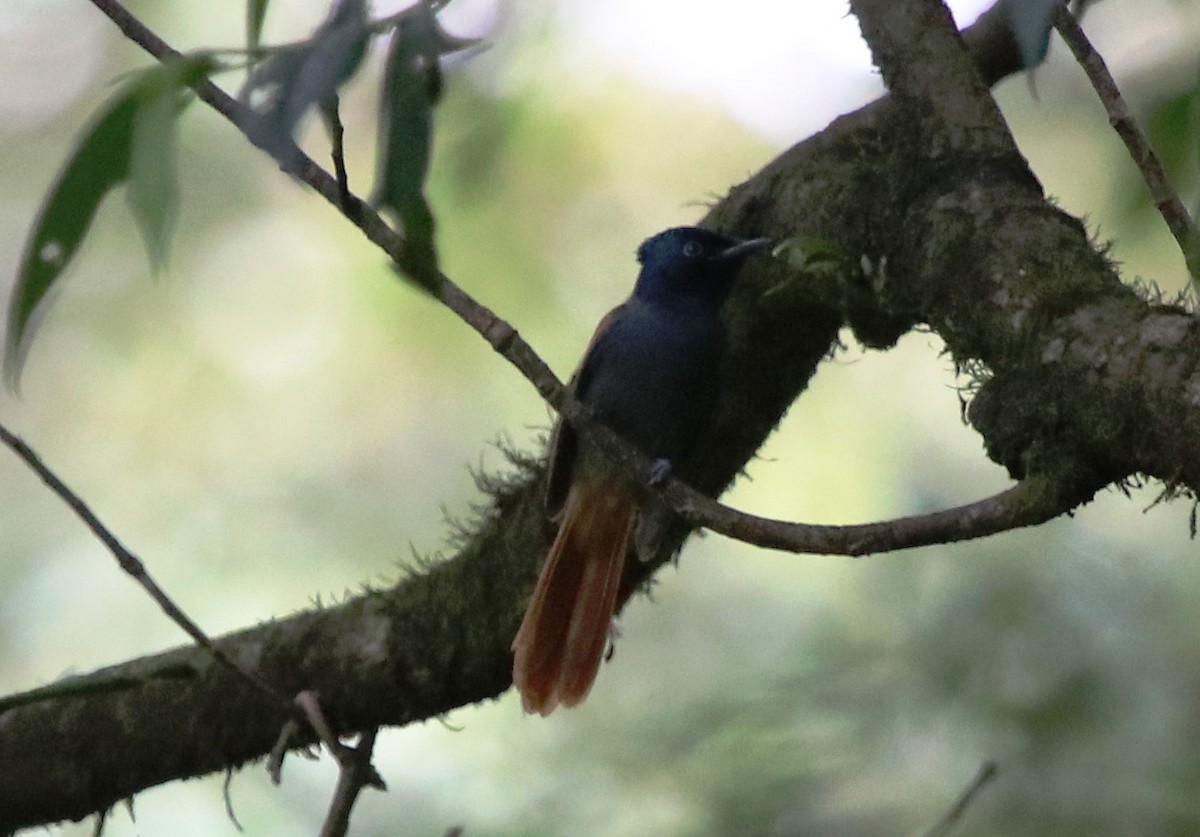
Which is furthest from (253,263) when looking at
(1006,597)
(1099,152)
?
(1006,597)

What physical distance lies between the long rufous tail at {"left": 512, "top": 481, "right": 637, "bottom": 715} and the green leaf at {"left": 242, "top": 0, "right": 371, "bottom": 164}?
160cm

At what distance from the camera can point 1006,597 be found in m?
3.48

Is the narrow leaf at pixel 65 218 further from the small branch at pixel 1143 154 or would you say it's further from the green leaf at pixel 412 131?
the small branch at pixel 1143 154

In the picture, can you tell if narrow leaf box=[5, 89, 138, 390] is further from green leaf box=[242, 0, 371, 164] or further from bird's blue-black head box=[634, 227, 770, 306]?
bird's blue-black head box=[634, 227, 770, 306]

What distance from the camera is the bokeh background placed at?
307 centimetres

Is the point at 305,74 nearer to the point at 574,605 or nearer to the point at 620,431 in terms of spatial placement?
the point at 574,605

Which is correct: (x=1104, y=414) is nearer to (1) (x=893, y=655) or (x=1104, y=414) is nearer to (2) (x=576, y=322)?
(1) (x=893, y=655)

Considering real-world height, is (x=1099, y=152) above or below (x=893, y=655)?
above

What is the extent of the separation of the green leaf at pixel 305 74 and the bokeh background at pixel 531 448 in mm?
927

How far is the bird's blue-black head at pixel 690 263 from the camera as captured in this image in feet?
8.53

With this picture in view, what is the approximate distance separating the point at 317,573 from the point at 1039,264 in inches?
158

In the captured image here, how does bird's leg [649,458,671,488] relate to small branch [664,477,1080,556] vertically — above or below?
above

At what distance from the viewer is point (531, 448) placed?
283cm

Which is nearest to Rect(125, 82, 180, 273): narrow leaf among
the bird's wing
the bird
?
the bird
